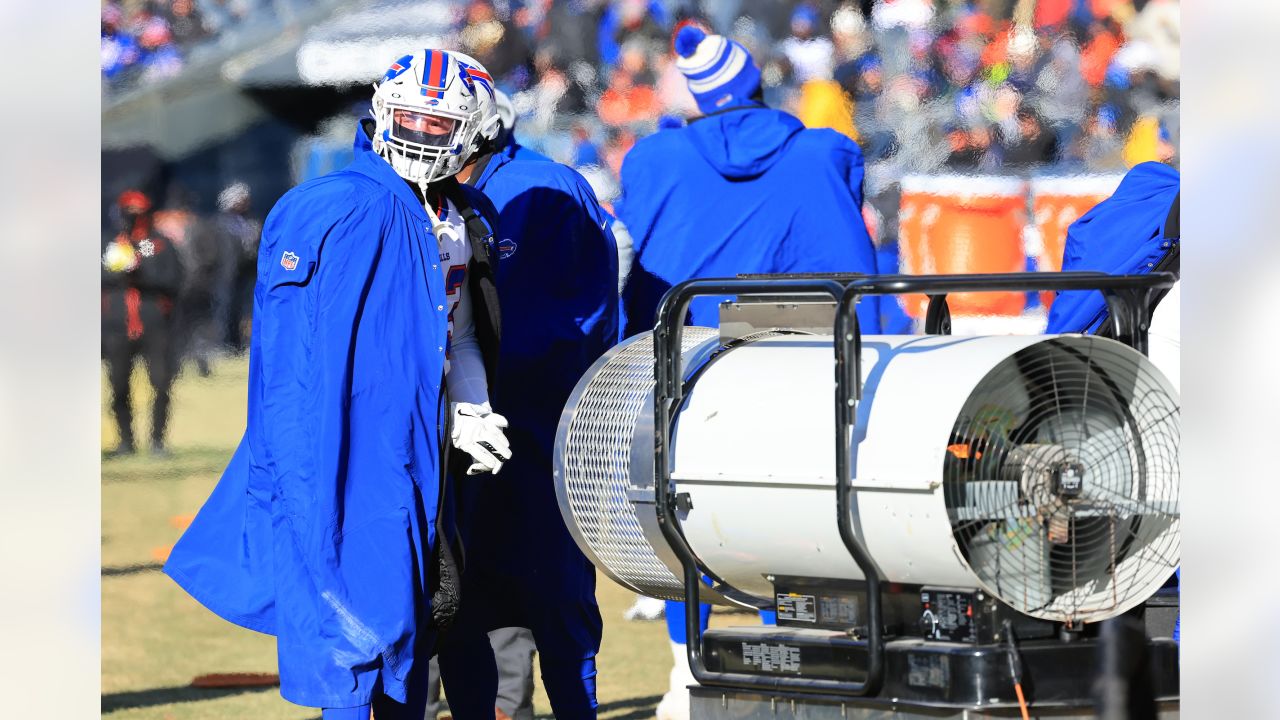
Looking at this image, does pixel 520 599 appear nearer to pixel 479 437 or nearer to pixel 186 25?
pixel 479 437

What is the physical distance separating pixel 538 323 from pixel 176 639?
3.16 metres

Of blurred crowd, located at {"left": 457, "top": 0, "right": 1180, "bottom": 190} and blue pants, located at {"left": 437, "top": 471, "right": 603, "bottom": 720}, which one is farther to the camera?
blurred crowd, located at {"left": 457, "top": 0, "right": 1180, "bottom": 190}

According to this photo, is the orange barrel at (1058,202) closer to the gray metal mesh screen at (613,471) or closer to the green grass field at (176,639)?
the green grass field at (176,639)

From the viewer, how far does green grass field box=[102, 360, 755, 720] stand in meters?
5.82

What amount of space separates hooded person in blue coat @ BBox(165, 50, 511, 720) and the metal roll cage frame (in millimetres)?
513

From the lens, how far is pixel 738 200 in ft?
18.8

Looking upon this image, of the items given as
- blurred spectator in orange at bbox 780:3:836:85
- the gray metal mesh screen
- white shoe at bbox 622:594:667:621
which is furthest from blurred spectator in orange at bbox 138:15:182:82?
the gray metal mesh screen

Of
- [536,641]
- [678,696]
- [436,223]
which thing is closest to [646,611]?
[678,696]

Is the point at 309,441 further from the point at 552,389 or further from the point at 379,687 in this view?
the point at 552,389

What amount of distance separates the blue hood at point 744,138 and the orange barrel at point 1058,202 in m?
4.97

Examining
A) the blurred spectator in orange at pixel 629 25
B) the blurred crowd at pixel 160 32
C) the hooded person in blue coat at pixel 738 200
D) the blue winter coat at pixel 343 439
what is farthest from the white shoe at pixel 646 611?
the blurred crowd at pixel 160 32

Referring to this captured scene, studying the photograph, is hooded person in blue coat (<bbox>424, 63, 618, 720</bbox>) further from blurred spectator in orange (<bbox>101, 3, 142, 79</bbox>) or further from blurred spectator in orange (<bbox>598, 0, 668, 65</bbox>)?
blurred spectator in orange (<bbox>101, 3, 142, 79</bbox>)

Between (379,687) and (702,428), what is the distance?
0.85 metres
